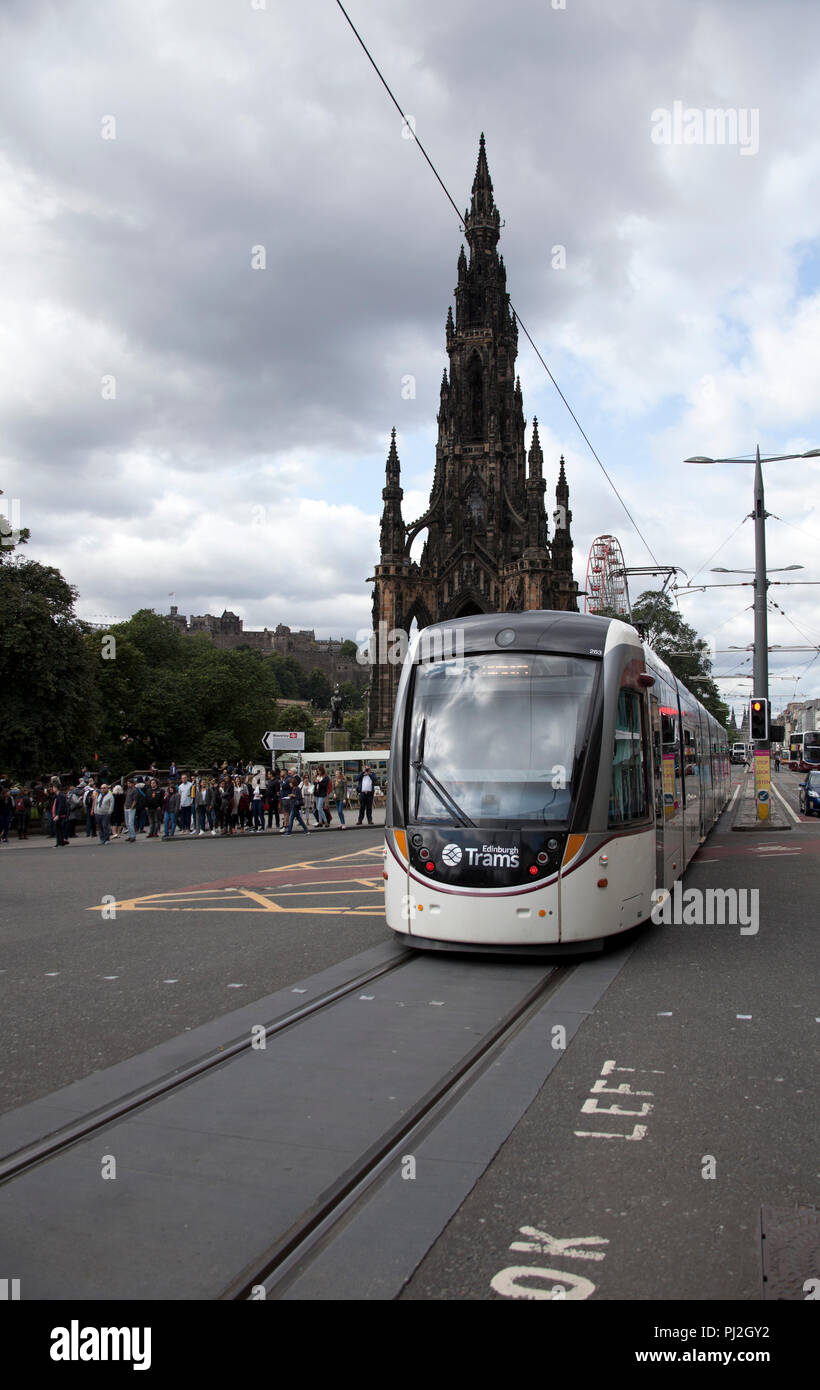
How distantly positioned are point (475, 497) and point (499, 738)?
7695cm

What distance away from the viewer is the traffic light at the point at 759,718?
87.6 ft

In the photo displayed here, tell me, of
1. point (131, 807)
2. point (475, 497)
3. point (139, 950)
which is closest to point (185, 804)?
point (131, 807)

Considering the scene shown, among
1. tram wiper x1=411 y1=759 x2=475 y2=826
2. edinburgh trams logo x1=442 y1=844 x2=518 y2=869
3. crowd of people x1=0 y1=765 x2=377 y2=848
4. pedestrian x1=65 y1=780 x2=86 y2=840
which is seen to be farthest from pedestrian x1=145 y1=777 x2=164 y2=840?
edinburgh trams logo x1=442 y1=844 x2=518 y2=869

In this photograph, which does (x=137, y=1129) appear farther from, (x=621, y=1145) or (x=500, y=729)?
(x=500, y=729)

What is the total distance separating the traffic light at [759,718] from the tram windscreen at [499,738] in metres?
18.9

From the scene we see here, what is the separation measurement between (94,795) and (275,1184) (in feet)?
78.5

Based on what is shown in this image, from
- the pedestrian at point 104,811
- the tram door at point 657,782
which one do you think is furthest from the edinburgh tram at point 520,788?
the pedestrian at point 104,811

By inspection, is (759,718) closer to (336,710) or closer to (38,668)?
(38,668)

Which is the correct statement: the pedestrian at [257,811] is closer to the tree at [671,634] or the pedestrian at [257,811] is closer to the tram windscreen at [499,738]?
the tram windscreen at [499,738]

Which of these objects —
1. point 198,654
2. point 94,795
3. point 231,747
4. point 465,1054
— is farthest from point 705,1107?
point 198,654

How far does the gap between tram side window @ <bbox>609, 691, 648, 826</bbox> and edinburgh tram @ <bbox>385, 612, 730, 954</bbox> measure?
27 mm

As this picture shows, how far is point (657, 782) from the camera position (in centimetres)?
1081

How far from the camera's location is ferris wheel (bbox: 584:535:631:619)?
6397 centimetres
